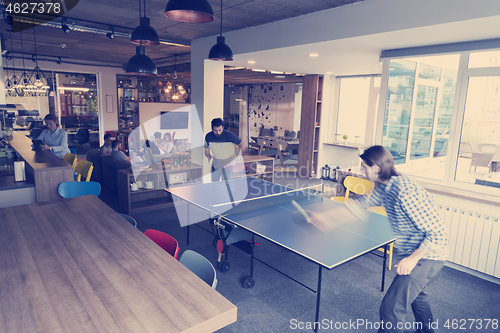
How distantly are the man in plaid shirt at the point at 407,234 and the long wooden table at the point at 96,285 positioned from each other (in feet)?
4.28

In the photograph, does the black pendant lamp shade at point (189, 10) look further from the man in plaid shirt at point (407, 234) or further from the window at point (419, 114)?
the window at point (419, 114)

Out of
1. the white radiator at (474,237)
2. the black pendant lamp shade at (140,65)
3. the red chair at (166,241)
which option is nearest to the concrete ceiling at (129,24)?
the black pendant lamp shade at (140,65)

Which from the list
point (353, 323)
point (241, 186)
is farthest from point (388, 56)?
point (353, 323)

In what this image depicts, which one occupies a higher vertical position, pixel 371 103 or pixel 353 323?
pixel 371 103

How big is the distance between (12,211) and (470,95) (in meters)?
5.27

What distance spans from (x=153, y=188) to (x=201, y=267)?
4.05 meters

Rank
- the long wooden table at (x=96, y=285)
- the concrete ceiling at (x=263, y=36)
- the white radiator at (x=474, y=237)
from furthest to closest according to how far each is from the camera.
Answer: the white radiator at (x=474, y=237)
the concrete ceiling at (x=263, y=36)
the long wooden table at (x=96, y=285)

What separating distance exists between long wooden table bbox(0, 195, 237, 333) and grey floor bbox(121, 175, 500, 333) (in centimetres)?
125

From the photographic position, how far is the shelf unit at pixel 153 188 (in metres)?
5.45

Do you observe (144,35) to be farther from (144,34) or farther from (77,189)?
(77,189)

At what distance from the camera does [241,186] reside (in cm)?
440

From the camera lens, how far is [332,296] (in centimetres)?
324

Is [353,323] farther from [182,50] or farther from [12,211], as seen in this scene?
[182,50]

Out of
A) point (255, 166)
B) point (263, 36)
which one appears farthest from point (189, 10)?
point (255, 166)
